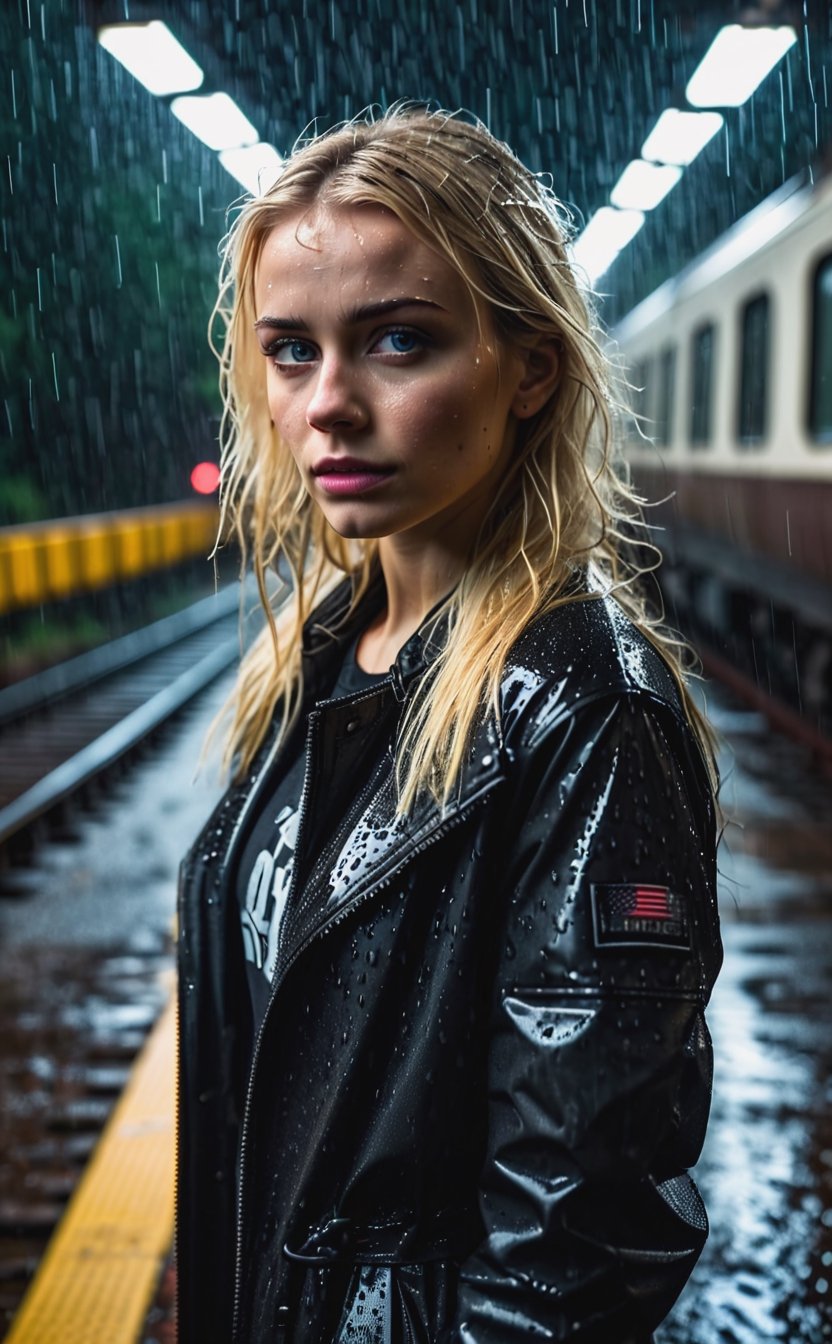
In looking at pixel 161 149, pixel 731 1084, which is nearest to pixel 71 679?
pixel 731 1084

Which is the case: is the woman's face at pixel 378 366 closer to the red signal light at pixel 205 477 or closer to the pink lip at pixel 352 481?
the pink lip at pixel 352 481

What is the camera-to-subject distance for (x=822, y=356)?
836cm

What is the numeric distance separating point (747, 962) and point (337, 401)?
447cm

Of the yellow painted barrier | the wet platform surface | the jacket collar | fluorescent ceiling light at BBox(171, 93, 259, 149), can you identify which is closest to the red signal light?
the yellow painted barrier

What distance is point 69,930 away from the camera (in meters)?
5.78

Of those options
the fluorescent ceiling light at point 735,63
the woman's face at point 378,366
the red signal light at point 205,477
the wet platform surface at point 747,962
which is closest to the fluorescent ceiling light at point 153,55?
the fluorescent ceiling light at point 735,63

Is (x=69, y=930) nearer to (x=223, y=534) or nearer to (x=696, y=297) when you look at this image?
(x=223, y=534)

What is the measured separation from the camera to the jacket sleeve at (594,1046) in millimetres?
1124

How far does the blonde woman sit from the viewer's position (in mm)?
1142

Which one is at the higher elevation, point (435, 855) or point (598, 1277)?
point (435, 855)

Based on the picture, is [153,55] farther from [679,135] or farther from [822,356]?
[822,356]

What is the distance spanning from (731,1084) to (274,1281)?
3129mm

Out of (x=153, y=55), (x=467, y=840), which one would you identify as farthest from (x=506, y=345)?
(x=153, y=55)

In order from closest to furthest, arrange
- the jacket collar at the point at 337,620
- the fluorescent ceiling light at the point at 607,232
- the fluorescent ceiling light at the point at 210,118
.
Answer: the jacket collar at the point at 337,620
the fluorescent ceiling light at the point at 210,118
the fluorescent ceiling light at the point at 607,232
